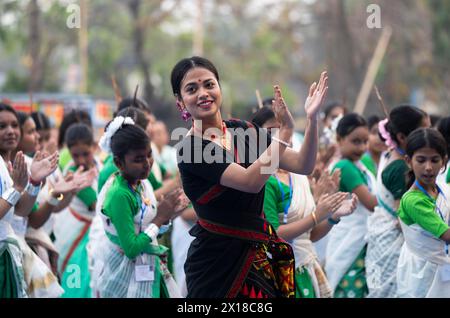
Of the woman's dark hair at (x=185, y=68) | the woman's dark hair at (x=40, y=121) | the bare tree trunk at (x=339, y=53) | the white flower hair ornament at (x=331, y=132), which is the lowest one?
the white flower hair ornament at (x=331, y=132)

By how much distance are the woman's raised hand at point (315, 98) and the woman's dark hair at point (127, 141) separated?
189cm

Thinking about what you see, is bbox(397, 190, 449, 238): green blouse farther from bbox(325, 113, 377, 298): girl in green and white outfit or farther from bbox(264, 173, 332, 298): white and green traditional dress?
bbox(325, 113, 377, 298): girl in green and white outfit

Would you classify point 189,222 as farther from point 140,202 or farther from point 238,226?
point 238,226

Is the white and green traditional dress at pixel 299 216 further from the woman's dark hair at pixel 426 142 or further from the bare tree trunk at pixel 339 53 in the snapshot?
the bare tree trunk at pixel 339 53

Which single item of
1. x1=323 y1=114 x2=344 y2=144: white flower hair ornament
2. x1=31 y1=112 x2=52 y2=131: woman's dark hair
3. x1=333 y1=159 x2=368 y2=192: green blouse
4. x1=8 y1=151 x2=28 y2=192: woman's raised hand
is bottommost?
x1=333 y1=159 x2=368 y2=192: green blouse

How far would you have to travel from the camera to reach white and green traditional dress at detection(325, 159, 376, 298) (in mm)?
7039

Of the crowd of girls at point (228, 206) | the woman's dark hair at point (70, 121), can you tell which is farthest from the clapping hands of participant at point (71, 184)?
the woman's dark hair at point (70, 121)

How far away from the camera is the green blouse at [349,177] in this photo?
23.0 feet

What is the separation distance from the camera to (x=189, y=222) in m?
7.58

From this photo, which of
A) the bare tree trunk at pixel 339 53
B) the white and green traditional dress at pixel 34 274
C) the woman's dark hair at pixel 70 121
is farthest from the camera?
the bare tree trunk at pixel 339 53

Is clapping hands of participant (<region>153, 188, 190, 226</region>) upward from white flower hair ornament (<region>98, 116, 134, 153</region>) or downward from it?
downward

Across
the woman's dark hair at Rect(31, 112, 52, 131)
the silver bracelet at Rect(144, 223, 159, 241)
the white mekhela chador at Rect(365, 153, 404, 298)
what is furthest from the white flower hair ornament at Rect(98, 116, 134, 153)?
the woman's dark hair at Rect(31, 112, 52, 131)

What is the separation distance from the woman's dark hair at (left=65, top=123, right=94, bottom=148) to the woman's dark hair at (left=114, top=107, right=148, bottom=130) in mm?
1014
